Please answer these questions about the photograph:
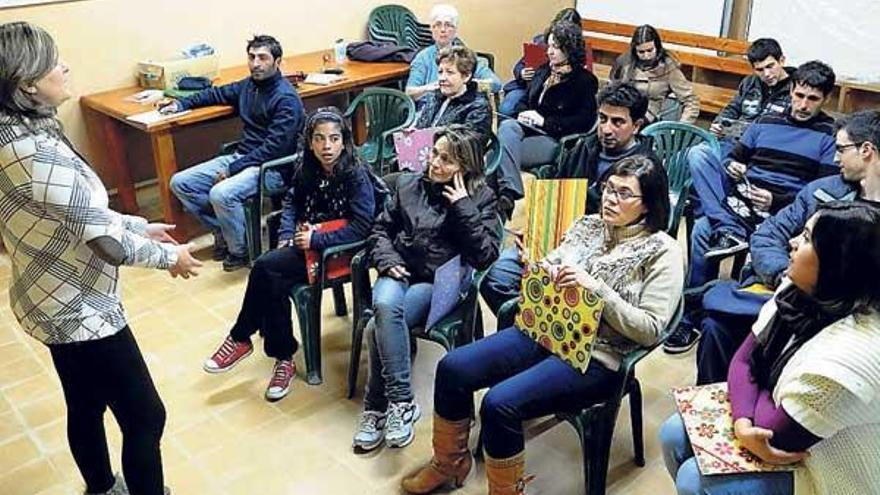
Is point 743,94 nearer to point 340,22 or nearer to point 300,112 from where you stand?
point 300,112

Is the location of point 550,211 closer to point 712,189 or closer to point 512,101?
point 712,189

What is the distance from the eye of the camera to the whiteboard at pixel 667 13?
512cm

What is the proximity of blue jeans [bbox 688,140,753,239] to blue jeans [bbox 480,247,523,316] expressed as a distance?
916mm

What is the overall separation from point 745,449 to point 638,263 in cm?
59

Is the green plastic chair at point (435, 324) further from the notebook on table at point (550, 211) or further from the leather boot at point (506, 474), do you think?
the leather boot at point (506, 474)

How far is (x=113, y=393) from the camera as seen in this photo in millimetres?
1899

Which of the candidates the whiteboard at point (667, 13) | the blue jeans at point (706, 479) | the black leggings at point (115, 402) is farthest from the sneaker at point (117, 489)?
the whiteboard at point (667, 13)

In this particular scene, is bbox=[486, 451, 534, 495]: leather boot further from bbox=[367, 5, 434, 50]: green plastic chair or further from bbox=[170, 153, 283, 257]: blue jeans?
bbox=[367, 5, 434, 50]: green plastic chair

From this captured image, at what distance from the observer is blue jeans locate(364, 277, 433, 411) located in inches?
97.7

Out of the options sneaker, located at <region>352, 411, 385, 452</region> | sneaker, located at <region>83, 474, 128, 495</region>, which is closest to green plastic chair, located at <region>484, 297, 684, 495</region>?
sneaker, located at <region>352, 411, 385, 452</region>

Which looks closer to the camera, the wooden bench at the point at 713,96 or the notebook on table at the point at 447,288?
the notebook on table at the point at 447,288

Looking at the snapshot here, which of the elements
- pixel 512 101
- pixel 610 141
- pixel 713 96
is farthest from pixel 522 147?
pixel 713 96

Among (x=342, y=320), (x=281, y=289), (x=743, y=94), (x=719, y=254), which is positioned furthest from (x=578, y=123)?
(x=281, y=289)

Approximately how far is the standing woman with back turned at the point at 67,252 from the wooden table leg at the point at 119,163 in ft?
8.19
